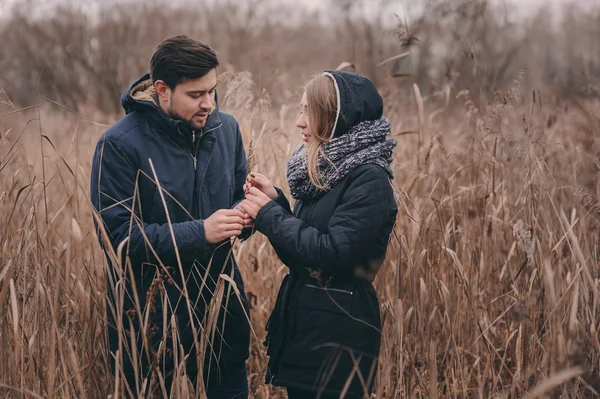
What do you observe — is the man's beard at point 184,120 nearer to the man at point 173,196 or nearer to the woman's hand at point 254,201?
the man at point 173,196

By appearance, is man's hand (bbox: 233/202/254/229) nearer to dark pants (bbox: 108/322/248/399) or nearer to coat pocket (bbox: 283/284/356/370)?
coat pocket (bbox: 283/284/356/370)

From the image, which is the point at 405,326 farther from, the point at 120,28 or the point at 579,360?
the point at 120,28

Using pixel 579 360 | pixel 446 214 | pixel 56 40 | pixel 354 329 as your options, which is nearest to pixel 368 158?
pixel 354 329

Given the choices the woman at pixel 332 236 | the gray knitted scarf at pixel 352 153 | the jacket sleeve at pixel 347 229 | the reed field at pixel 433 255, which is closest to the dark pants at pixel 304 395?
the woman at pixel 332 236

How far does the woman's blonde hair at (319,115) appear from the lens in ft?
6.95

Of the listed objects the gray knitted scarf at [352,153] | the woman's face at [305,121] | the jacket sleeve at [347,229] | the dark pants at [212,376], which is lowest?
the dark pants at [212,376]

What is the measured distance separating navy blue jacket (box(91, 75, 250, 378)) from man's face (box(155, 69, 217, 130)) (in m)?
0.04

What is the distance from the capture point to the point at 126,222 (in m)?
2.16

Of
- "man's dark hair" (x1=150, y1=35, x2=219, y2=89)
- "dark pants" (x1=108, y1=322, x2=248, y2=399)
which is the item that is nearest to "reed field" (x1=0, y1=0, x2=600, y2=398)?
"dark pants" (x1=108, y1=322, x2=248, y2=399)

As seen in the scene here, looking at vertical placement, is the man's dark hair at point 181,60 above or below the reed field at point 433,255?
above

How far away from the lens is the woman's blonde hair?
2.12 meters

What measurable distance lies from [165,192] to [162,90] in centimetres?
36

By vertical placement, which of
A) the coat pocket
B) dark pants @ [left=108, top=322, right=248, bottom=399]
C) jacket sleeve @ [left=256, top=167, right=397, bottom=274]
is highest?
jacket sleeve @ [left=256, top=167, right=397, bottom=274]

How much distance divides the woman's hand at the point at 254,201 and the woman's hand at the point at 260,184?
5 cm
